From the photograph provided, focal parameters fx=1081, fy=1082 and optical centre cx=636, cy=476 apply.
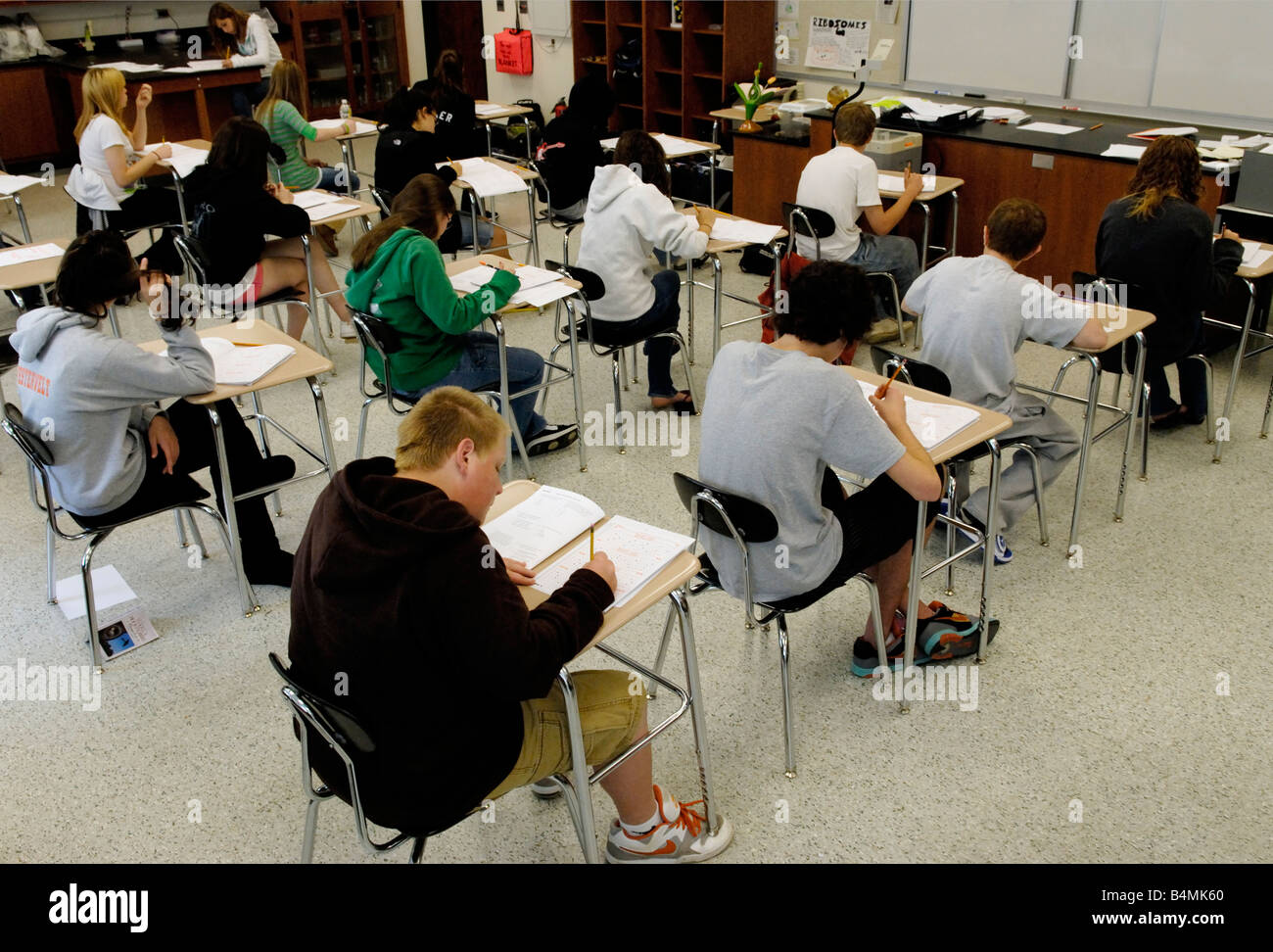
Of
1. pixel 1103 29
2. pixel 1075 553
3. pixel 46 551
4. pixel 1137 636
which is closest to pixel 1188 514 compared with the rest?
pixel 1075 553

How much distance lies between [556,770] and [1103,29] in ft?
17.7

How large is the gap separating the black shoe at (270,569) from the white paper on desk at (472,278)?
104 cm

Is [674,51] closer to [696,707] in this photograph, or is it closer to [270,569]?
[270,569]

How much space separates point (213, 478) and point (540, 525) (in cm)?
143

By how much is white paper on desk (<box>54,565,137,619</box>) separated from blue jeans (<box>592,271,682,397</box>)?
1.86m

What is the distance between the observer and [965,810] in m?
→ 2.48

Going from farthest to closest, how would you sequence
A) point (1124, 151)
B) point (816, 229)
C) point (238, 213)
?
point (1124, 151) → point (816, 229) → point (238, 213)

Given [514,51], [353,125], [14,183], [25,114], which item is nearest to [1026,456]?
[353,125]

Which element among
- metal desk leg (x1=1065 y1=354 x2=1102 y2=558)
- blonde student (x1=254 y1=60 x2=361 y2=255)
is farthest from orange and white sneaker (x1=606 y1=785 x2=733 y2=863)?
blonde student (x1=254 y1=60 x2=361 y2=255)

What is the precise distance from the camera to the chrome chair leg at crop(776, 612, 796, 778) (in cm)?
251

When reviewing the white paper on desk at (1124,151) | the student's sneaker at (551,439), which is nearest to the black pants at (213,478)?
the student's sneaker at (551,439)

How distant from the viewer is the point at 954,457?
8.98 feet

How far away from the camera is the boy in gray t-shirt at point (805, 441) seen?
2.27 m

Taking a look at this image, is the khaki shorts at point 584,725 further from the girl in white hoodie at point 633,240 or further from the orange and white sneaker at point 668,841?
the girl in white hoodie at point 633,240
